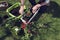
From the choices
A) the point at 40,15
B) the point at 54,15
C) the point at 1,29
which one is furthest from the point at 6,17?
the point at 54,15

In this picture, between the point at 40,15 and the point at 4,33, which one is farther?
the point at 40,15

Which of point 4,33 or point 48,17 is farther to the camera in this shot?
point 48,17

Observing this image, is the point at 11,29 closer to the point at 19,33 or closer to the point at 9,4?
the point at 19,33

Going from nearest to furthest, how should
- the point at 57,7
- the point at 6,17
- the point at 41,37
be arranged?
the point at 41,37 < the point at 6,17 < the point at 57,7

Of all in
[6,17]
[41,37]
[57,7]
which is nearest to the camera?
[41,37]

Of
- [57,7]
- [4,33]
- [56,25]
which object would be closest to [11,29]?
[4,33]

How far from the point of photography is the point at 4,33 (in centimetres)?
651

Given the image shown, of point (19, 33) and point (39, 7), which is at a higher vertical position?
point (39, 7)

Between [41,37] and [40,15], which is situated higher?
[40,15]

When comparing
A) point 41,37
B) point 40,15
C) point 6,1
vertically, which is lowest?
point 41,37

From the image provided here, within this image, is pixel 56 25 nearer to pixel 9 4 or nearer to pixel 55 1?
pixel 55 1

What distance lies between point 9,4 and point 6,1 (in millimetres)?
146

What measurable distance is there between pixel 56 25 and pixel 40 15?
62cm

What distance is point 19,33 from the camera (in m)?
6.48
